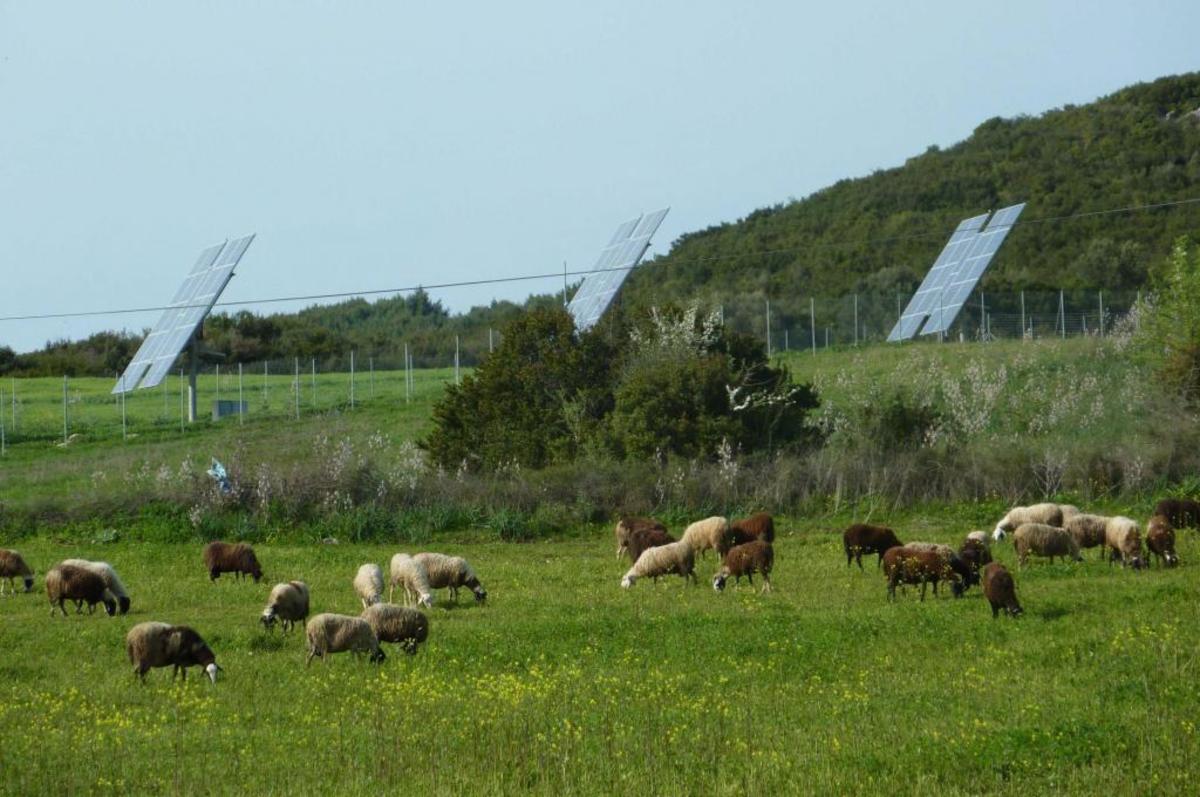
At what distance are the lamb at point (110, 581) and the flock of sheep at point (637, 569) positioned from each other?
22mm

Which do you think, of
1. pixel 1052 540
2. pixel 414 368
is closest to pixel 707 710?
pixel 1052 540

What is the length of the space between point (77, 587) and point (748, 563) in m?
10.2

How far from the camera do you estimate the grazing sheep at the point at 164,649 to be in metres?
18.0

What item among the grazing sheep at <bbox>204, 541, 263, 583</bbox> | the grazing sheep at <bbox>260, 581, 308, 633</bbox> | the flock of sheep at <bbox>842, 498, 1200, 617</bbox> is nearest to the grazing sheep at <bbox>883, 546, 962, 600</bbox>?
the flock of sheep at <bbox>842, 498, 1200, 617</bbox>

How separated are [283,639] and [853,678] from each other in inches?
302

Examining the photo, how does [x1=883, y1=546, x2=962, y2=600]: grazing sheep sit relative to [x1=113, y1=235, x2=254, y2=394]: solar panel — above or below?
below

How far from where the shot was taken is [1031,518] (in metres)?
29.9

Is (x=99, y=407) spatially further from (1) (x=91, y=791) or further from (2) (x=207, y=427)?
(1) (x=91, y=791)

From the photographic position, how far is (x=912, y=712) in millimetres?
15188

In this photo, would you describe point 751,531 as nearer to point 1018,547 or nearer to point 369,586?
point 1018,547

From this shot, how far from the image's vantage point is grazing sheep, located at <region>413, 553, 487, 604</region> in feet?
79.8

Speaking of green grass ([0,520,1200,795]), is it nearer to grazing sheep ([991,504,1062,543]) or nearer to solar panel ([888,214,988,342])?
grazing sheep ([991,504,1062,543])

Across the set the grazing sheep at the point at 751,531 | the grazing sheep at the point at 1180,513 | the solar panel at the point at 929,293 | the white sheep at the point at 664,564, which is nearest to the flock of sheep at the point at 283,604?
the white sheep at the point at 664,564

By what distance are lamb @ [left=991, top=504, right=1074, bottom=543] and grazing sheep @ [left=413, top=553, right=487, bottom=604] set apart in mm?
10740
